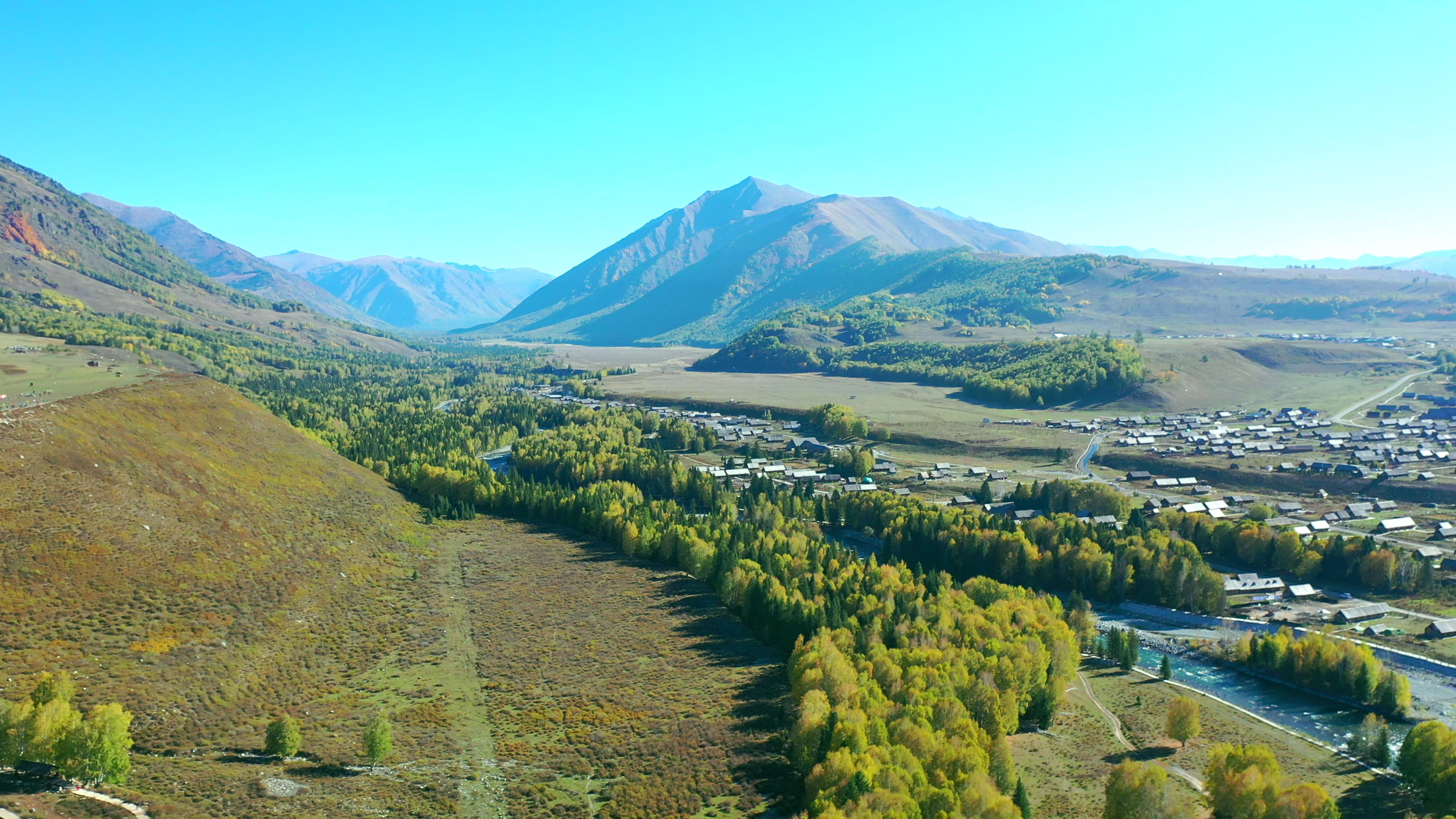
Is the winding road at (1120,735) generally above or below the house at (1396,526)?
below

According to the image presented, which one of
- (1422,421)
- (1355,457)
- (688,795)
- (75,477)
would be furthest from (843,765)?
(1422,421)

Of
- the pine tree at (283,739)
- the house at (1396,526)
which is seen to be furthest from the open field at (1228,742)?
the house at (1396,526)

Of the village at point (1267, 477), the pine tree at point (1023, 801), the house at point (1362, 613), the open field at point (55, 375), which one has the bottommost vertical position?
the pine tree at point (1023, 801)

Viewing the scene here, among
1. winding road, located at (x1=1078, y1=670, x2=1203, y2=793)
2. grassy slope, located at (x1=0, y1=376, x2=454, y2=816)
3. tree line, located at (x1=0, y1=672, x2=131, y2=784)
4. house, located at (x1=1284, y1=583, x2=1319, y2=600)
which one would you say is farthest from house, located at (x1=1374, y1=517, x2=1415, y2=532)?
tree line, located at (x1=0, y1=672, x2=131, y2=784)

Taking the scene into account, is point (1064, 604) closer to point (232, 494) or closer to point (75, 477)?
point (232, 494)

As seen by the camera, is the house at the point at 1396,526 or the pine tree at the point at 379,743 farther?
the house at the point at 1396,526

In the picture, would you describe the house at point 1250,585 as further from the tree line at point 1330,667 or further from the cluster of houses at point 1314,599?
the tree line at point 1330,667
